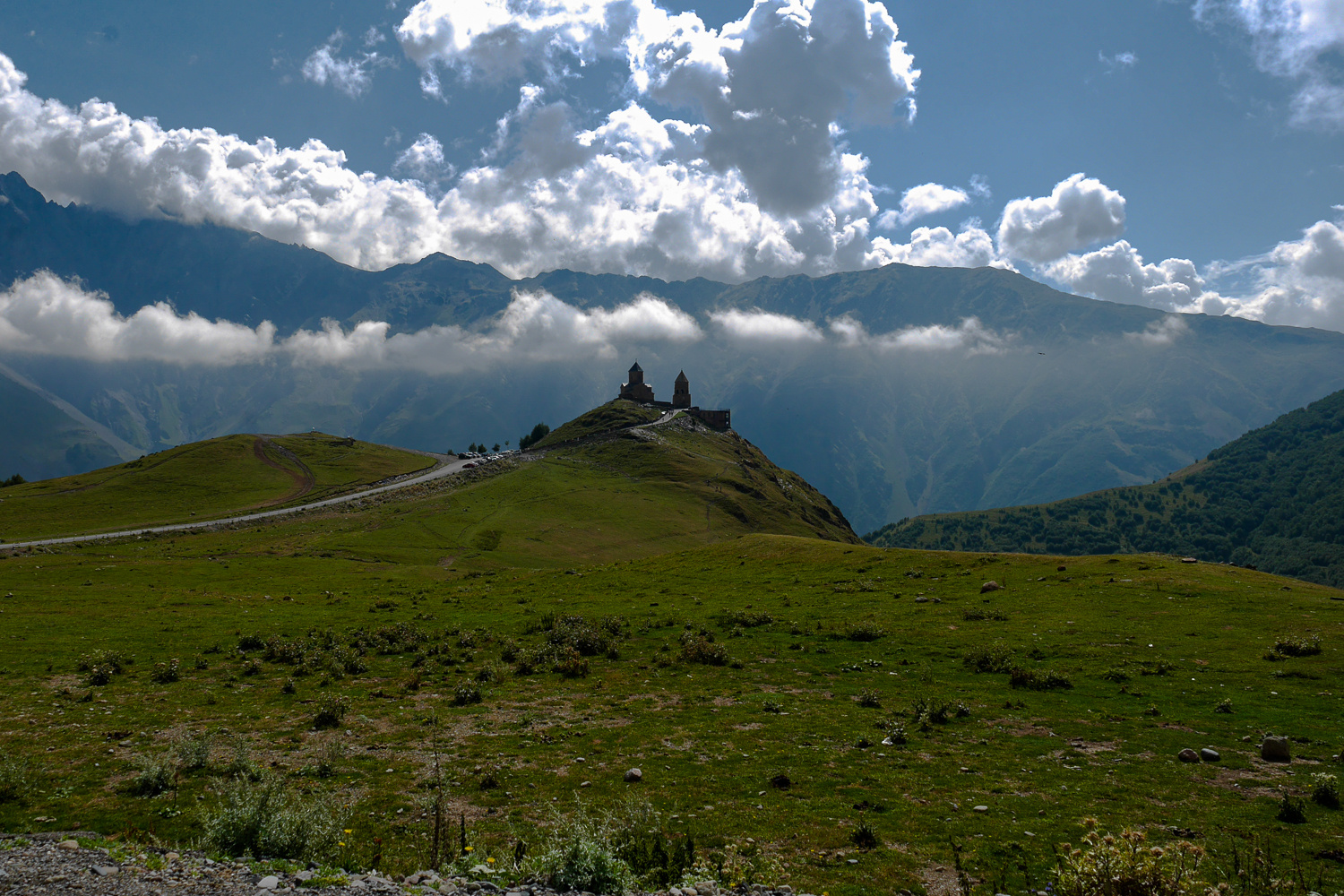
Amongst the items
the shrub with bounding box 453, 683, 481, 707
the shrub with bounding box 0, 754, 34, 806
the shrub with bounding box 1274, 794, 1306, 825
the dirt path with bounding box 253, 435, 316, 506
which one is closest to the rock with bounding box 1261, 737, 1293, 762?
the shrub with bounding box 1274, 794, 1306, 825

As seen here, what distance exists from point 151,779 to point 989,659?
96.5 feet

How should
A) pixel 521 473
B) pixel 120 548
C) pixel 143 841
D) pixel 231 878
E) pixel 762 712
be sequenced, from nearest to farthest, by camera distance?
pixel 231 878, pixel 143 841, pixel 762 712, pixel 120 548, pixel 521 473

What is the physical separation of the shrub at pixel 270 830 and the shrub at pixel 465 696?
39.2 ft

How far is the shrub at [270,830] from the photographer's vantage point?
12.2m

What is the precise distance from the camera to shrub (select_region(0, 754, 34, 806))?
49.5 ft

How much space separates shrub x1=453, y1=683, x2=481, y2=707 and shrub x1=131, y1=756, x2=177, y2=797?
9.74 meters

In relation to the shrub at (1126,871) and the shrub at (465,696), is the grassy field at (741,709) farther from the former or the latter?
the shrub at (1126,871)

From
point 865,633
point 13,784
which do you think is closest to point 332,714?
point 13,784

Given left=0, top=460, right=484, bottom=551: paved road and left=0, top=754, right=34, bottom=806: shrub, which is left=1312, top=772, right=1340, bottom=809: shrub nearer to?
left=0, top=754, right=34, bottom=806: shrub

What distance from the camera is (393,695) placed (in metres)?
25.8

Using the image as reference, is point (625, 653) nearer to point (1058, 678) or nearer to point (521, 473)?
point (1058, 678)

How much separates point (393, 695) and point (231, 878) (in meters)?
15.9

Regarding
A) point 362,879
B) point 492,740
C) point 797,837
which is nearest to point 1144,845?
point 797,837

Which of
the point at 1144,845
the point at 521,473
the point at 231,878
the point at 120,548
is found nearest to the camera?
the point at 231,878
